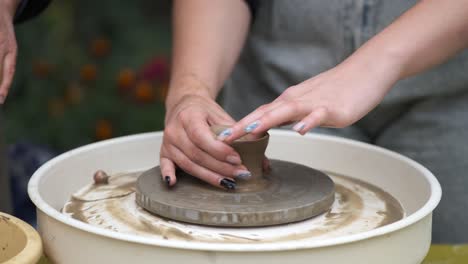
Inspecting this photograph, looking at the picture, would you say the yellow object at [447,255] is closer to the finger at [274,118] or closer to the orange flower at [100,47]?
the finger at [274,118]

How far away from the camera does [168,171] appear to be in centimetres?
101

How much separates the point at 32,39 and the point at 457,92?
6.11 ft

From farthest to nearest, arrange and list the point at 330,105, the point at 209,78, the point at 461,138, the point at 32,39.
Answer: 1. the point at 32,39
2. the point at 461,138
3. the point at 209,78
4. the point at 330,105

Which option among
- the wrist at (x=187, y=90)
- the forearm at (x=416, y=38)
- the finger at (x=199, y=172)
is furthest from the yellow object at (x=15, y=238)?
the forearm at (x=416, y=38)

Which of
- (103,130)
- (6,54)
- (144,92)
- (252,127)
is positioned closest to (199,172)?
(252,127)

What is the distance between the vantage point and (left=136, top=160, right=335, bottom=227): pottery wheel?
0.90 m

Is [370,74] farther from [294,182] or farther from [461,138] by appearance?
[461,138]

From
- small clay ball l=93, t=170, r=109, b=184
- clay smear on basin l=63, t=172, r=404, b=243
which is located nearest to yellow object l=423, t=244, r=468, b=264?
clay smear on basin l=63, t=172, r=404, b=243

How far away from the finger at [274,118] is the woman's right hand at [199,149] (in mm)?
57

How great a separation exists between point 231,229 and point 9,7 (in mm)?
597

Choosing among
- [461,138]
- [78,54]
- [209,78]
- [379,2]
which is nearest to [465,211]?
[461,138]

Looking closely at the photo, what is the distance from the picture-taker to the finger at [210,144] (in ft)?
3.20

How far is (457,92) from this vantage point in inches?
52.2

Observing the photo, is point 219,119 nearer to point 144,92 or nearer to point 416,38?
point 416,38
